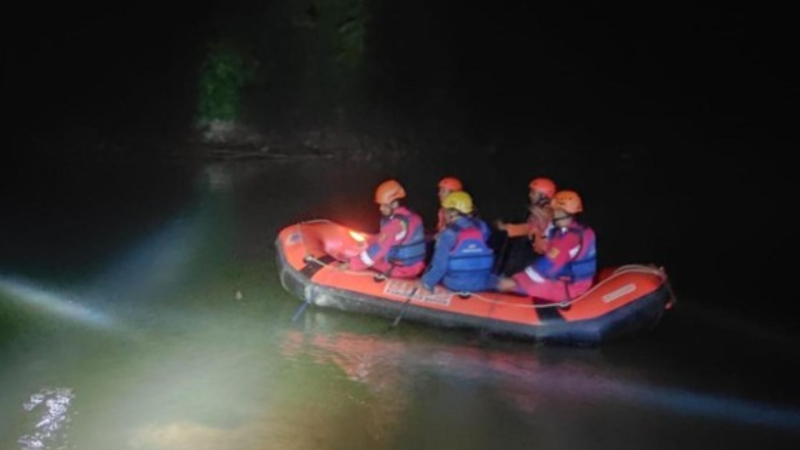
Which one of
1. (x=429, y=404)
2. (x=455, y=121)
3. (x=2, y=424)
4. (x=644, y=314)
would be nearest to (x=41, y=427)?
(x=2, y=424)

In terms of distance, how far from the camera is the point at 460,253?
7465mm

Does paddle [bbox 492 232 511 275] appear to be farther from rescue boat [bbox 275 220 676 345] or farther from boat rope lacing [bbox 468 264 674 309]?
boat rope lacing [bbox 468 264 674 309]

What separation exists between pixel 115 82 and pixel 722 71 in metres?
13.7

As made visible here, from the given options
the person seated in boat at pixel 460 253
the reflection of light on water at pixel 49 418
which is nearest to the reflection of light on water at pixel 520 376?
the person seated in boat at pixel 460 253

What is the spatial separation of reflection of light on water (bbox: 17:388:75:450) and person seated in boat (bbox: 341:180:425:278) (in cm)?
275

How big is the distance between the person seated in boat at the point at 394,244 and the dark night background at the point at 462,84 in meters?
9.10

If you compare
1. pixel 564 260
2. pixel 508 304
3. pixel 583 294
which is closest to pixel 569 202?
pixel 564 260

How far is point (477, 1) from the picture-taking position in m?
19.0

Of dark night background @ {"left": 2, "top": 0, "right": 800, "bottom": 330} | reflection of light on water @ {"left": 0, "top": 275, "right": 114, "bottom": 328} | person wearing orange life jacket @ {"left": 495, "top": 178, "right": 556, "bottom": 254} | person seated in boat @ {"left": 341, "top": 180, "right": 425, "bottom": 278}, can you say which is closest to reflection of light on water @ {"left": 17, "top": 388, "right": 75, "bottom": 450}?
reflection of light on water @ {"left": 0, "top": 275, "right": 114, "bottom": 328}

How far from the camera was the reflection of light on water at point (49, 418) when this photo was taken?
5.73m

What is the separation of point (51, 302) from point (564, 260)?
16.6ft

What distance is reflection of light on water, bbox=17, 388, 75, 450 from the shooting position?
226 inches

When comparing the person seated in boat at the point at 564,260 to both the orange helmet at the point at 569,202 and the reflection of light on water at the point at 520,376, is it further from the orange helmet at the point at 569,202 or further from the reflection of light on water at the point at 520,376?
the reflection of light on water at the point at 520,376

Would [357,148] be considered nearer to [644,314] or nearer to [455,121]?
[455,121]
